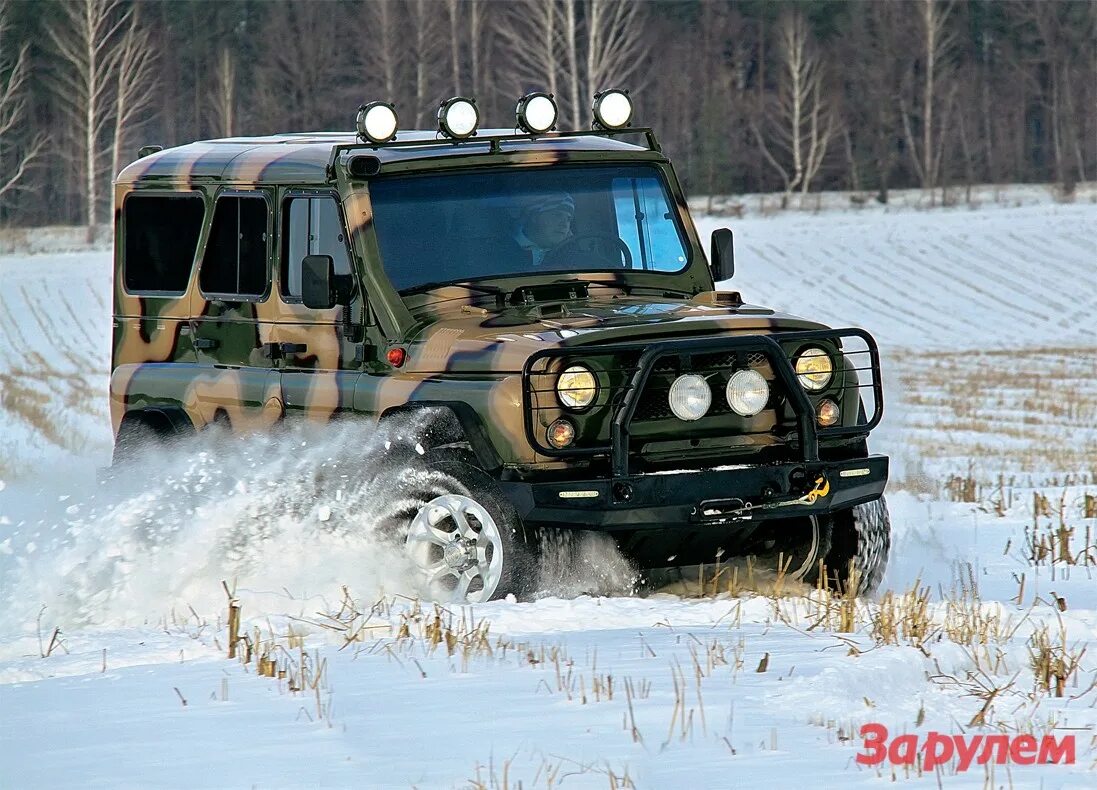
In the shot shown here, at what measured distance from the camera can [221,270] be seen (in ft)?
27.3

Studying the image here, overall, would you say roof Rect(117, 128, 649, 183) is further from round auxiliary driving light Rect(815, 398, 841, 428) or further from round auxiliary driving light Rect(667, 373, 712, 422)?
round auxiliary driving light Rect(815, 398, 841, 428)

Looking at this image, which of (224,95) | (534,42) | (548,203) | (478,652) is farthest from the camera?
(224,95)

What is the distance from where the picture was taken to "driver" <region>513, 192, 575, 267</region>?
781cm

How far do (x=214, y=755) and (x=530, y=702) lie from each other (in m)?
0.90

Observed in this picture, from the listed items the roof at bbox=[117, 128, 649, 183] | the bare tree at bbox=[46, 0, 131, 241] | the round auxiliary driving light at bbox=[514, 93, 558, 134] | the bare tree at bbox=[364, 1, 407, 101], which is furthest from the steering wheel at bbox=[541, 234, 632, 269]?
the bare tree at bbox=[364, 1, 407, 101]

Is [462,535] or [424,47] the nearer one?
[462,535]

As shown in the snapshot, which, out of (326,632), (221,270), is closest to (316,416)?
(221,270)

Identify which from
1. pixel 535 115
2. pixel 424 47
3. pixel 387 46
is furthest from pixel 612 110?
pixel 424 47

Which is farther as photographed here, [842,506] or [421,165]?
[421,165]

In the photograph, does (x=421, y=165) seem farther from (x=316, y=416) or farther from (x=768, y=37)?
(x=768, y=37)

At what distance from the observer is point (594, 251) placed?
8.00 metres

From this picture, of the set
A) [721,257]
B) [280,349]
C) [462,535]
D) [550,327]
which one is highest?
[721,257]

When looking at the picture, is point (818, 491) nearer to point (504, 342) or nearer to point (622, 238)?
point (504, 342)

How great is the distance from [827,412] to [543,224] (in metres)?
1.55
